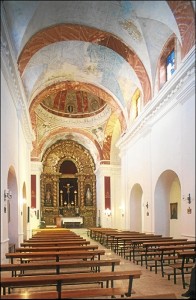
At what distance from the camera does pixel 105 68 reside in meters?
17.8

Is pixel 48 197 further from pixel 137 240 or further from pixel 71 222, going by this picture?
pixel 137 240

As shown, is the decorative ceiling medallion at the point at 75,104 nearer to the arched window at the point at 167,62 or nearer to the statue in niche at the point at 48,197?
the statue in niche at the point at 48,197

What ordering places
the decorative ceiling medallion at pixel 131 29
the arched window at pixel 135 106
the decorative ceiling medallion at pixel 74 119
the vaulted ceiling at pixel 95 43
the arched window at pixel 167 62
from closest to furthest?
1. the vaulted ceiling at pixel 95 43
2. the decorative ceiling medallion at pixel 131 29
3. the arched window at pixel 167 62
4. the arched window at pixel 135 106
5. the decorative ceiling medallion at pixel 74 119

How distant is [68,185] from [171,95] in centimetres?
2018

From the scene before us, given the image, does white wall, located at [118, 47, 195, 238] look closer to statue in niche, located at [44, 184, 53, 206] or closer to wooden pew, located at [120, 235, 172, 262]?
wooden pew, located at [120, 235, 172, 262]

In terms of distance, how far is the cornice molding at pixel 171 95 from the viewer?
1110cm

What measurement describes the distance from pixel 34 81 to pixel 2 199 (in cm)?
876

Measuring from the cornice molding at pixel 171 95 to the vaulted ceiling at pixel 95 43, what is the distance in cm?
79

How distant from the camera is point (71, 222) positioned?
2947cm

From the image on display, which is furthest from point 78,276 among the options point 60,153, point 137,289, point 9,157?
point 60,153

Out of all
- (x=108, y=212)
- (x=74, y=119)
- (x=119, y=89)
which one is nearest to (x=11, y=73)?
(x=119, y=89)

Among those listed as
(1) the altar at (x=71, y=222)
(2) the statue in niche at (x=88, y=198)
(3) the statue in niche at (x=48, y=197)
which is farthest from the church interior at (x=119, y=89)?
(2) the statue in niche at (x=88, y=198)

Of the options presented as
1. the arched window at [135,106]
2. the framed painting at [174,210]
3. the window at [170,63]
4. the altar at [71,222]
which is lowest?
the altar at [71,222]

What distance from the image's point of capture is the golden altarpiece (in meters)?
30.7
